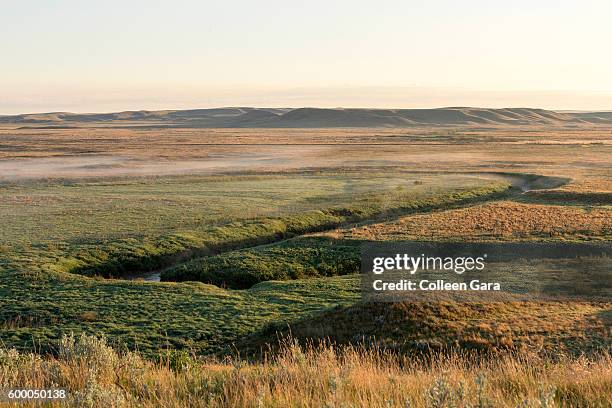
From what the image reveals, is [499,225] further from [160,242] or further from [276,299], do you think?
[160,242]

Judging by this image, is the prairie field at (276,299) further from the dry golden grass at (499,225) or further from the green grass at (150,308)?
the dry golden grass at (499,225)

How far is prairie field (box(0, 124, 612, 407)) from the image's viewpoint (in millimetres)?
9266

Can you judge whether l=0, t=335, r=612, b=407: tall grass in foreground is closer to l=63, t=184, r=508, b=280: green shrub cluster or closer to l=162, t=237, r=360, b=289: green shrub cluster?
l=162, t=237, r=360, b=289: green shrub cluster

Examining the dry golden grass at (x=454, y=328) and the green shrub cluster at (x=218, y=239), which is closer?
the dry golden grass at (x=454, y=328)

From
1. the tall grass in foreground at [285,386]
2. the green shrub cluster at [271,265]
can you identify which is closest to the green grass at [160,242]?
the green shrub cluster at [271,265]

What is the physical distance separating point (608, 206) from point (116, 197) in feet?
119

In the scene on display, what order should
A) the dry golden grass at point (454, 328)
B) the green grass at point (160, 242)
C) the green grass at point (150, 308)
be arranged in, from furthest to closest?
the green grass at point (160, 242), the green grass at point (150, 308), the dry golden grass at point (454, 328)

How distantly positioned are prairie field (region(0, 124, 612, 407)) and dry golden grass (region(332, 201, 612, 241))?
20cm

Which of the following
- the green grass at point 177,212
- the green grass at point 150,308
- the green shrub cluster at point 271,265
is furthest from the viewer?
the green grass at point 177,212

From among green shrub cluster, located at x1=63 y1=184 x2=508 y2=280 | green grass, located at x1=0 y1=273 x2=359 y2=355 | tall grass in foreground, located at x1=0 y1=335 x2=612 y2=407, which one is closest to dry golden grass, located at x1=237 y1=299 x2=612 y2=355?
green grass, located at x1=0 y1=273 x2=359 y2=355

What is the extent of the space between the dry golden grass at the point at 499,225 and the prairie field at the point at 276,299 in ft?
0.66

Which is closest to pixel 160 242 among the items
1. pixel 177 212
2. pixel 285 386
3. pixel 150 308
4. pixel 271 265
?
pixel 271 265

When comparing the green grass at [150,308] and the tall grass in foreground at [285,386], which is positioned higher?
the tall grass in foreground at [285,386]

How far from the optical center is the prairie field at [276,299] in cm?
927
